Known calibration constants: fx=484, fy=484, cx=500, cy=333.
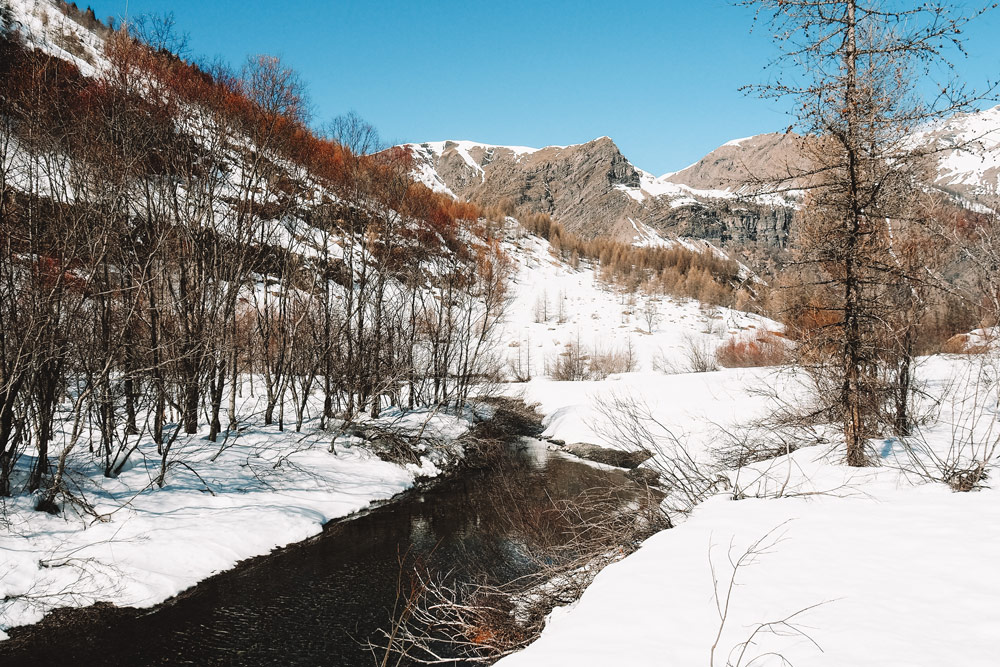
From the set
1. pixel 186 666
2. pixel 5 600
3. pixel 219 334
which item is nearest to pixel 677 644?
pixel 186 666

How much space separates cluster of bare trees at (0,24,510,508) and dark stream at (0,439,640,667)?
3.02 m

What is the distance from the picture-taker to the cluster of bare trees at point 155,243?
8.70 meters

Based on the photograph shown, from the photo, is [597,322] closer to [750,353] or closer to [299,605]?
[750,353]

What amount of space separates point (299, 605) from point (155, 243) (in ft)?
30.9

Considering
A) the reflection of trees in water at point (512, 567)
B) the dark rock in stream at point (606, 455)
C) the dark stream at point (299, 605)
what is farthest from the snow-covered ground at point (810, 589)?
the dark rock in stream at point (606, 455)

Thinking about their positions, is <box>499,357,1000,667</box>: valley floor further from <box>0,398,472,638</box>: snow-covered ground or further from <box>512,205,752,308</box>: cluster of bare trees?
<box>512,205,752,308</box>: cluster of bare trees

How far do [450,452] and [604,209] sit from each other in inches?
7287

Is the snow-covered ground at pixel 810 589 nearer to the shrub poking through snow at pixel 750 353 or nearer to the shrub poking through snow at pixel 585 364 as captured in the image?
the shrub poking through snow at pixel 750 353

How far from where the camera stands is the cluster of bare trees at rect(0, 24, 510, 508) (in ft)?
28.5

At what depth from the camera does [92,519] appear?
28.2ft

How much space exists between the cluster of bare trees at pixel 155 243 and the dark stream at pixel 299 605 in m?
3.02

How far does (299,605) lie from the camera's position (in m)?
7.92

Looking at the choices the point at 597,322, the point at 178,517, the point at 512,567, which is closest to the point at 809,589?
the point at 512,567

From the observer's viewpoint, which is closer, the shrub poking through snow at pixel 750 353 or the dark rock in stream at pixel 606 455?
the dark rock in stream at pixel 606 455
